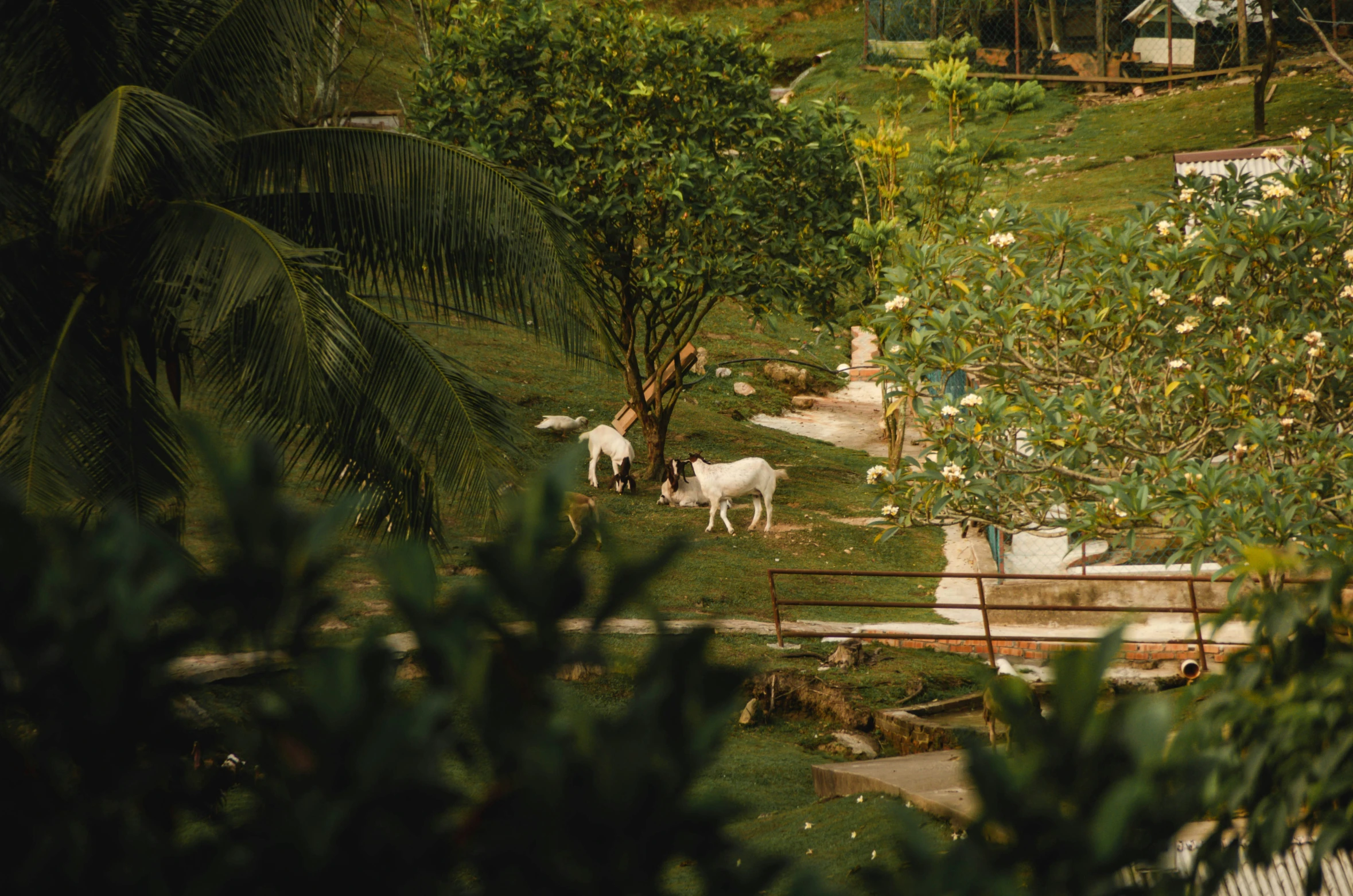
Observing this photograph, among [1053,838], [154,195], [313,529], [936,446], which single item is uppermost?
[154,195]

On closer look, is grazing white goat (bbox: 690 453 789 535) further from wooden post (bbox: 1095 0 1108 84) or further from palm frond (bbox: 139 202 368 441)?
wooden post (bbox: 1095 0 1108 84)

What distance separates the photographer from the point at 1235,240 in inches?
288

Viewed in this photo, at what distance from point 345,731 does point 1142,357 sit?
7466mm

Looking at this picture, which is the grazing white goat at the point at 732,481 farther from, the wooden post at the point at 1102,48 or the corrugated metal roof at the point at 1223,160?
the wooden post at the point at 1102,48

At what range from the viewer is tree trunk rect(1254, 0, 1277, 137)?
3306 centimetres

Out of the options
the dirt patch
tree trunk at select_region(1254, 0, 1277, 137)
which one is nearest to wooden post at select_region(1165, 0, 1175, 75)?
tree trunk at select_region(1254, 0, 1277, 137)

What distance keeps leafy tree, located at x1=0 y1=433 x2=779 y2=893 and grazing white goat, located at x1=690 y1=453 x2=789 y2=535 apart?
17.2m

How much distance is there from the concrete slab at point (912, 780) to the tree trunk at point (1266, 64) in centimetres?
3034

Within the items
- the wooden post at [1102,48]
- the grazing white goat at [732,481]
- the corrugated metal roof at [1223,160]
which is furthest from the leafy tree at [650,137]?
the wooden post at [1102,48]

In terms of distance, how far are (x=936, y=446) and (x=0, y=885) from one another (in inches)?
271

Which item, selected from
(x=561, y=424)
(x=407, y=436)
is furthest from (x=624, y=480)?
(x=407, y=436)

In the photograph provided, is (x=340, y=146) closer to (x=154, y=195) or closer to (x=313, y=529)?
(x=154, y=195)

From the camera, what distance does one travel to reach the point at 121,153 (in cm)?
688

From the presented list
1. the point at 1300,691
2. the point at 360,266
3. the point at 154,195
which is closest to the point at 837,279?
the point at 360,266
